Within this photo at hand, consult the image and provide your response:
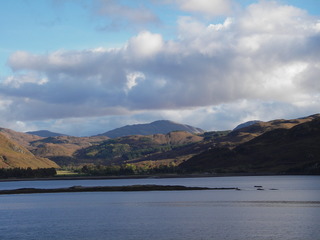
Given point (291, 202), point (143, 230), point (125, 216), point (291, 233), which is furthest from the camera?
point (291, 202)

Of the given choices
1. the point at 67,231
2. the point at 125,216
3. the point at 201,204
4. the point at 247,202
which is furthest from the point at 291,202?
the point at 67,231

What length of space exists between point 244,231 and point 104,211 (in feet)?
188

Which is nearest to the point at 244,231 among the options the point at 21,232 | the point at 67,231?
the point at 67,231

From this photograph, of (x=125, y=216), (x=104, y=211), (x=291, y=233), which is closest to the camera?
(x=291, y=233)

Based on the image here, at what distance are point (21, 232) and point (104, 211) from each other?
41.9 metres

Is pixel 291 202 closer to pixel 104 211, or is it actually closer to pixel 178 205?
pixel 178 205

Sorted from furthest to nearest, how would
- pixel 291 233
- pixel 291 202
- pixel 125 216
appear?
pixel 291 202, pixel 125 216, pixel 291 233

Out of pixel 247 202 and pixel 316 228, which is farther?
pixel 247 202

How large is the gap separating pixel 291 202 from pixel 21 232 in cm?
8659

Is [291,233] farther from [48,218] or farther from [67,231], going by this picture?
[48,218]

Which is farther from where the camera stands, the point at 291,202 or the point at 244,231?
the point at 291,202

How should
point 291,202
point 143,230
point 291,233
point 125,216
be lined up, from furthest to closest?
1. point 291,202
2. point 125,216
3. point 143,230
4. point 291,233

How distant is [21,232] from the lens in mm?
101875

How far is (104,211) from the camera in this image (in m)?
142
